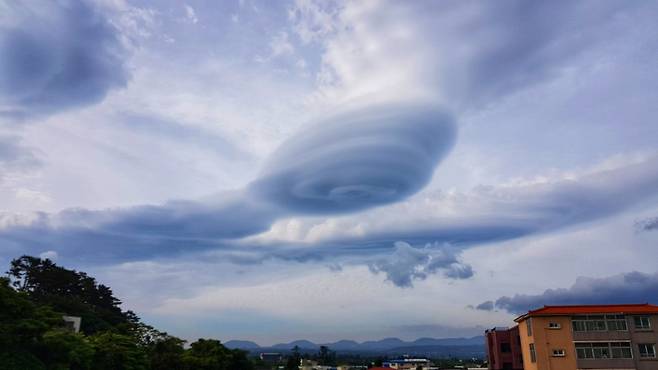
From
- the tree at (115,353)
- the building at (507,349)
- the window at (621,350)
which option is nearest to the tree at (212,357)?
the tree at (115,353)

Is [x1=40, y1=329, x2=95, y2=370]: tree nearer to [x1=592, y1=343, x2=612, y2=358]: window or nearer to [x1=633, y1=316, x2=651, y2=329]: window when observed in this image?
[x1=592, y1=343, x2=612, y2=358]: window

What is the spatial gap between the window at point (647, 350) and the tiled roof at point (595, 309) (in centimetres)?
322

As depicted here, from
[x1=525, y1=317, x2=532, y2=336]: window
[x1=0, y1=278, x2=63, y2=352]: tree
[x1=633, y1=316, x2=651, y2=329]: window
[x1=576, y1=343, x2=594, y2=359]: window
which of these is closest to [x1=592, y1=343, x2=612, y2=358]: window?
[x1=576, y1=343, x2=594, y2=359]: window

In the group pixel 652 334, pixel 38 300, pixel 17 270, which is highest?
pixel 17 270

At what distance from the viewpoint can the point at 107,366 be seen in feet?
152

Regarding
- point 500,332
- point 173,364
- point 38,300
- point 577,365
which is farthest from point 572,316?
point 38,300

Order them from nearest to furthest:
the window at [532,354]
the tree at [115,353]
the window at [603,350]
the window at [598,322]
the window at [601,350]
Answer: the tree at [115,353] < the window at [603,350] < the window at [601,350] < the window at [598,322] < the window at [532,354]

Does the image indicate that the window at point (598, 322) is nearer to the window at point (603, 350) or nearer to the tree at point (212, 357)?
the window at point (603, 350)

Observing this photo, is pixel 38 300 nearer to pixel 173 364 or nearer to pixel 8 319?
pixel 173 364

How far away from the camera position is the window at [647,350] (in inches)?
1796

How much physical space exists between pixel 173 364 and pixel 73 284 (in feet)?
105

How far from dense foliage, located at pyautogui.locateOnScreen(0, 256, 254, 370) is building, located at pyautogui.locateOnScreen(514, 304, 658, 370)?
4190 cm

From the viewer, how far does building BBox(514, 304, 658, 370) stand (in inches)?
1811

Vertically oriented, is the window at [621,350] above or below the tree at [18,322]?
below
